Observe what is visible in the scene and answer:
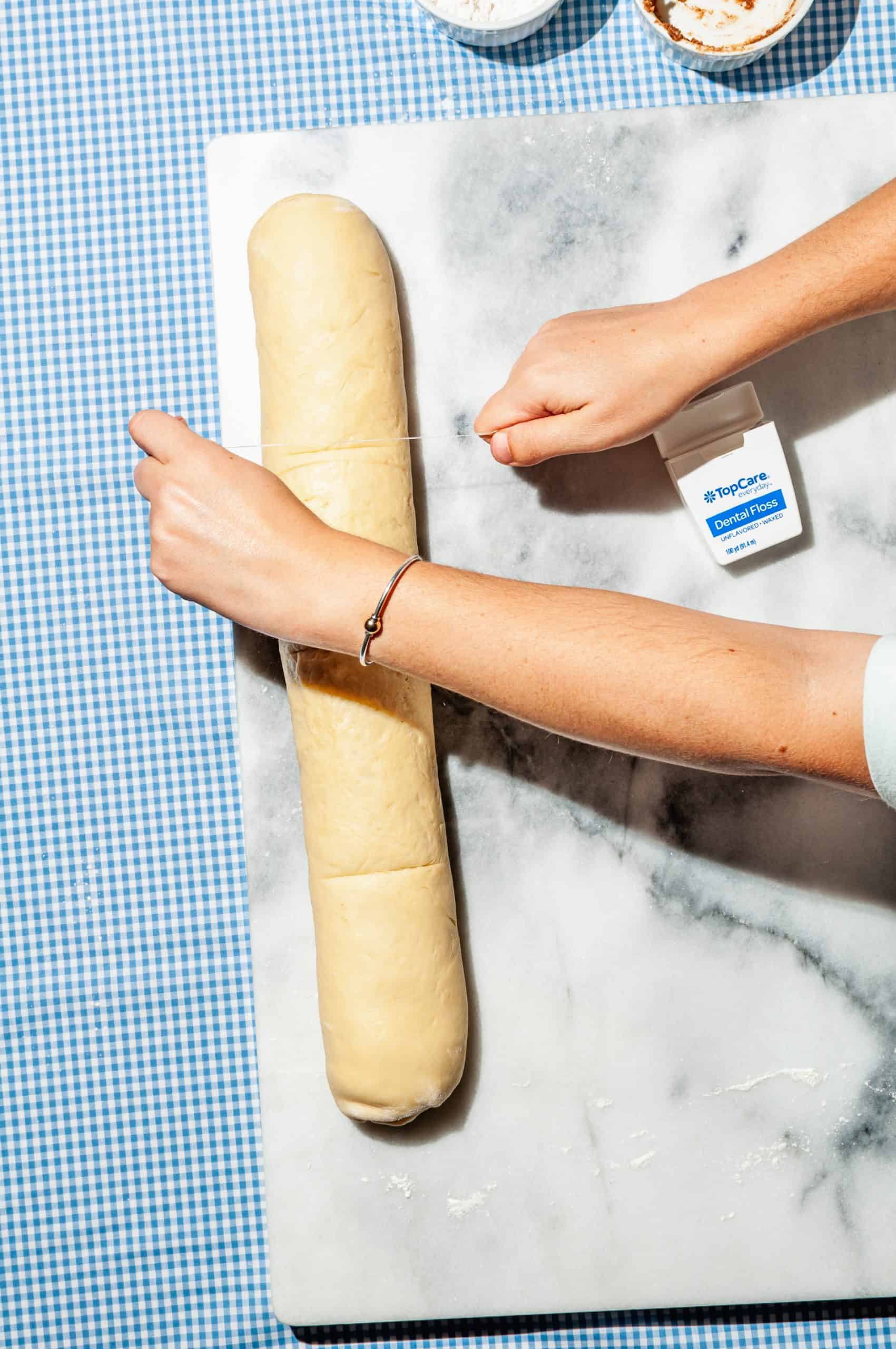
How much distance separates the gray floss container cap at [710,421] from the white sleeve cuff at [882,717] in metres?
0.41

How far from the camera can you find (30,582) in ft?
5.17

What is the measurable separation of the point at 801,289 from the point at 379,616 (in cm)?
68

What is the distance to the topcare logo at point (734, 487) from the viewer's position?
1.43 meters

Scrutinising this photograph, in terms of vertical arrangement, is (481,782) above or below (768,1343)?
above

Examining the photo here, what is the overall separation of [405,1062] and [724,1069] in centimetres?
46

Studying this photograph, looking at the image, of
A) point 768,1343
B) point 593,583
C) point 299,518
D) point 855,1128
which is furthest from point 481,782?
point 768,1343

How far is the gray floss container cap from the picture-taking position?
141 centimetres

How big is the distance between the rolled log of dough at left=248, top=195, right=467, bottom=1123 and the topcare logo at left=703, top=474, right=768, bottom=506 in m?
0.41

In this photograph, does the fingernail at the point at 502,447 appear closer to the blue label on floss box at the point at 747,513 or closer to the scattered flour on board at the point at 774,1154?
the blue label on floss box at the point at 747,513

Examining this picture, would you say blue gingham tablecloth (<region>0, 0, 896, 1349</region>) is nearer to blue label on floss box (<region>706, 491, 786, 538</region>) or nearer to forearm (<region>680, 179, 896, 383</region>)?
forearm (<region>680, 179, 896, 383</region>)

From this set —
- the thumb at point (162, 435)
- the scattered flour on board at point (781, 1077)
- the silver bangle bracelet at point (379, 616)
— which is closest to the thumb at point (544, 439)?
the silver bangle bracelet at point (379, 616)

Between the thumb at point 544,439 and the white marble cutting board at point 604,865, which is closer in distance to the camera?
the thumb at point 544,439

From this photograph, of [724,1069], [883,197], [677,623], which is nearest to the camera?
[677,623]

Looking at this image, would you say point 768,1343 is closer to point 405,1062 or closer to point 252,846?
point 405,1062
